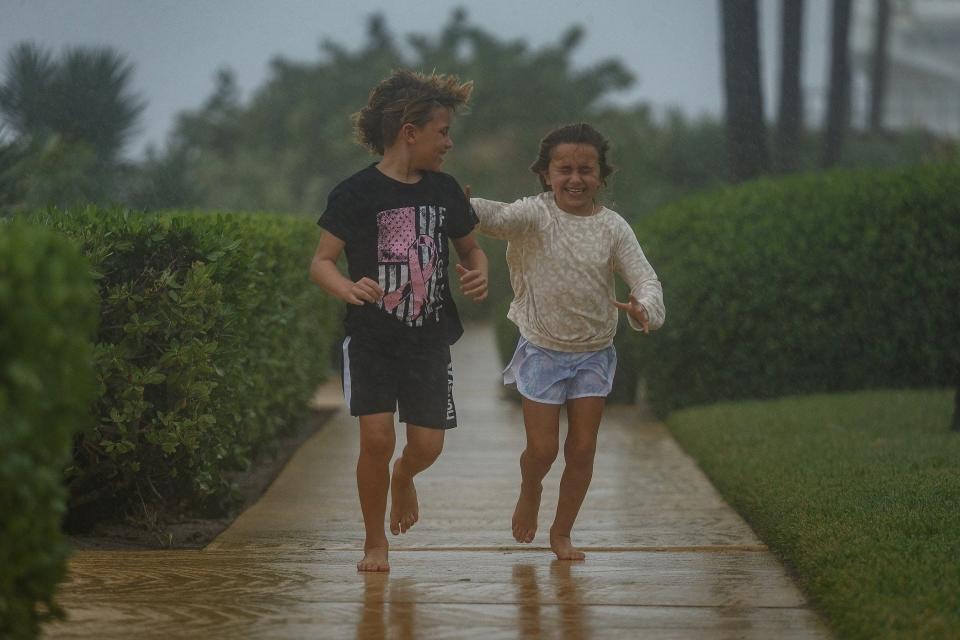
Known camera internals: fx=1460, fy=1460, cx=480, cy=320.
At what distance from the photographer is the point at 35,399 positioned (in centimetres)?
311

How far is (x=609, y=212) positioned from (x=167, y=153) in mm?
9630

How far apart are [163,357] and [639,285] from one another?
1.96m

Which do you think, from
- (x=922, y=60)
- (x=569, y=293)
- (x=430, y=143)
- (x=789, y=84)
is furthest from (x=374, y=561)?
(x=922, y=60)

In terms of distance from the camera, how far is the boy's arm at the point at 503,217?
18.1 feet

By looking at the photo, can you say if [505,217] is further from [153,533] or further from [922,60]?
[922,60]

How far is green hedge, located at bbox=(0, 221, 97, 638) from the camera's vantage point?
3059 millimetres

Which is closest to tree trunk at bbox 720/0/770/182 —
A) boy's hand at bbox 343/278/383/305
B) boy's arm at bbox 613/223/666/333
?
boy's arm at bbox 613/223/666/333

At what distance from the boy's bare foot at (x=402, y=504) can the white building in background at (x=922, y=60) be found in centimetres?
7844

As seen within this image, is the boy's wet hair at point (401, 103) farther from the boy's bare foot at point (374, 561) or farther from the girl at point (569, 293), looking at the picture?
the boy's bare foot at point (374, 561)

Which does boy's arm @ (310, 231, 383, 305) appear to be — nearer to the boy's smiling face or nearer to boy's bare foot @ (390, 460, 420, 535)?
the boy's smiling face

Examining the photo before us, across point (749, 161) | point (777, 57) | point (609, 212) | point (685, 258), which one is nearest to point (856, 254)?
point (685, 258)

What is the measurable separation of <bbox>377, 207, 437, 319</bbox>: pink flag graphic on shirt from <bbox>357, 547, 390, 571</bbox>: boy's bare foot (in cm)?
87

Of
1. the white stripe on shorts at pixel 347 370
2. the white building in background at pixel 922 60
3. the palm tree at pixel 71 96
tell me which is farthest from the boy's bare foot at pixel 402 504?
the white building in background at pixel 922 60

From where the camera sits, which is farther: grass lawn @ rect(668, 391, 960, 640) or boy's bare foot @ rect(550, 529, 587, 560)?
boy's bare foot @ rect(550, 529, 587, 560)
